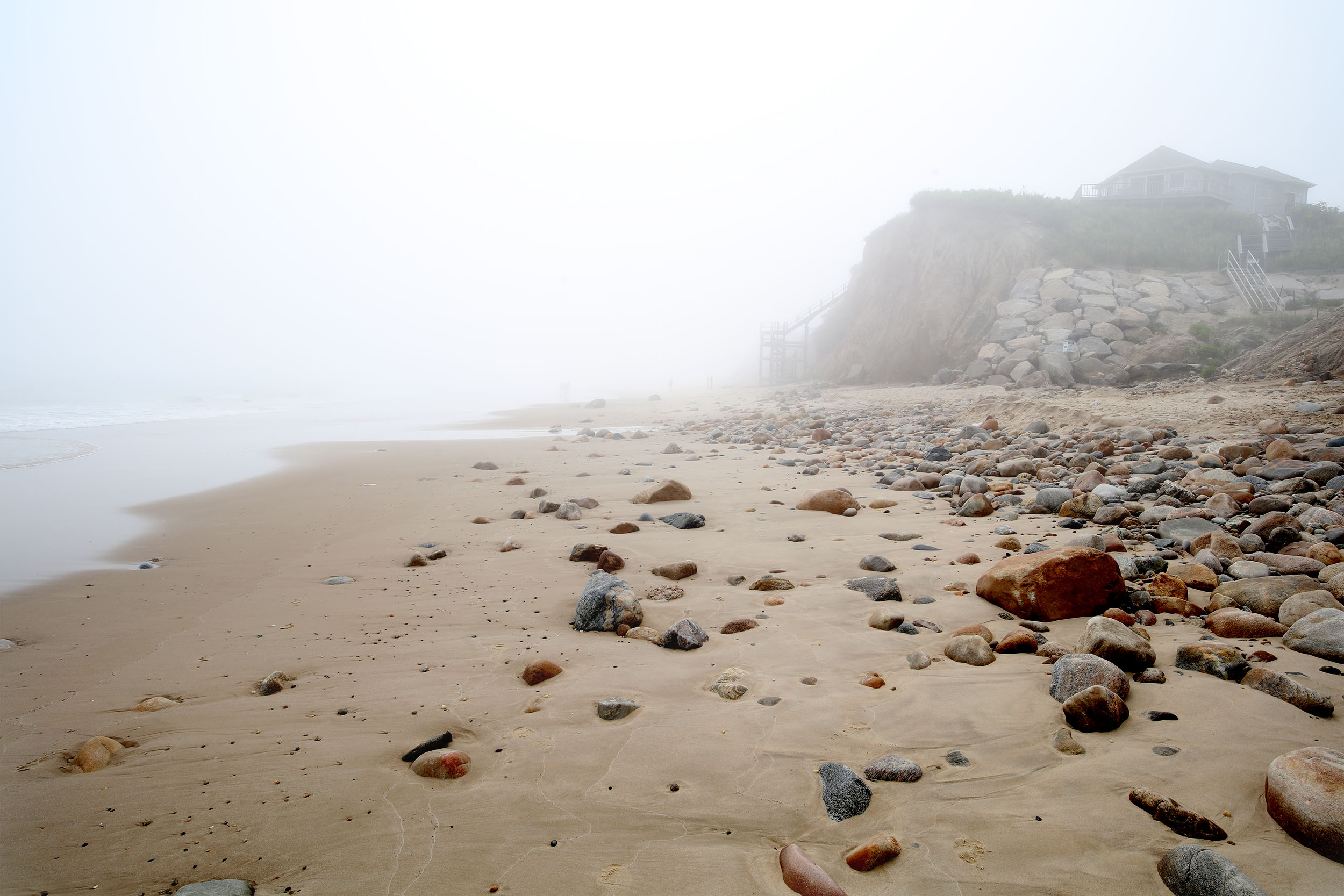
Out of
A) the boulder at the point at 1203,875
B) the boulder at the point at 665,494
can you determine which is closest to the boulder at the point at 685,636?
the boulder at the point at 1203,875

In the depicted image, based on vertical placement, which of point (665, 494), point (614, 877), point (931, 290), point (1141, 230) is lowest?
point (614, 877)

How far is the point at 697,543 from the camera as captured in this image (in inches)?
209

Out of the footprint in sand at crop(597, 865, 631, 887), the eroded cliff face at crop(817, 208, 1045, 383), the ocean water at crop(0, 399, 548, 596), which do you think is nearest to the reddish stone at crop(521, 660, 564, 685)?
the footprint in sand at crop(597, 865, 631, 887)

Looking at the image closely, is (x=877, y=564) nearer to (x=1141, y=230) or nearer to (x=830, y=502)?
(x=830, y=502)

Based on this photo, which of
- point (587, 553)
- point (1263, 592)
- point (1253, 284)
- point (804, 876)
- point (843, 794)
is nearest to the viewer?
point (804, 876)

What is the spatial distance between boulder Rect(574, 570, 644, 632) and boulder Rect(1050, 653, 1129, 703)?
203 centimetres

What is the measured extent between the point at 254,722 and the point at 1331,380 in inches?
560

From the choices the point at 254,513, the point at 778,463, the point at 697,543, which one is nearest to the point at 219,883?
the point at 697,543

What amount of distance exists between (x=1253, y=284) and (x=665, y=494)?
25540mm

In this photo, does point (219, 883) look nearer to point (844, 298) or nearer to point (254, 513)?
point (254, 513)

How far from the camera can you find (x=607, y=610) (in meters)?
3.68

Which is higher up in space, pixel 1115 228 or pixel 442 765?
pixel 1115 228

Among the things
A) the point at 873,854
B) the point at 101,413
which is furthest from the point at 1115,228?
the point at 101,413

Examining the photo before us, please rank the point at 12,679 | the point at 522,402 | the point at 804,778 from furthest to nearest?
the point at 522,402, the point at 12,679, the point at 804,778
